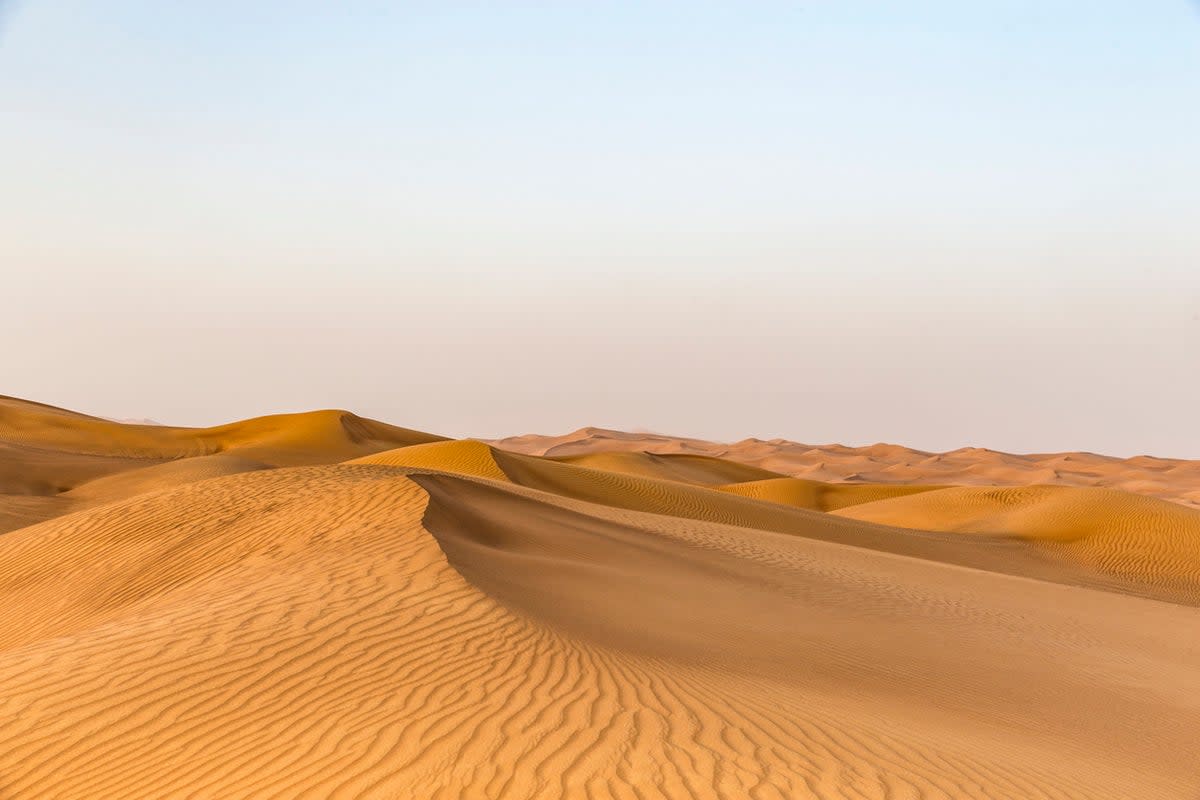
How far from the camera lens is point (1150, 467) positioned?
3607 inches

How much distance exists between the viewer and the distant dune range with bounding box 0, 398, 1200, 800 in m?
5.78

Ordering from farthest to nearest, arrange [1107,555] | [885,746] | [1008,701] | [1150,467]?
[1150,467] < [1107,555] < [1008,701] < [885,746]

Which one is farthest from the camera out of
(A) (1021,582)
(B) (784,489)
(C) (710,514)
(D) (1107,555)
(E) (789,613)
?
(B) (784,489)

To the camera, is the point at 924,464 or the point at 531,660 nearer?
the point at 531,660

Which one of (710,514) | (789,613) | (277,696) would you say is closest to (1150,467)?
(710,514)

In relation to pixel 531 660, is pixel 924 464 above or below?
above

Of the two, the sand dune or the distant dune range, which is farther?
the sand dune

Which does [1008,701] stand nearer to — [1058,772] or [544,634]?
[1058,772]

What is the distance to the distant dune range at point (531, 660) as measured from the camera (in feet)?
19.0

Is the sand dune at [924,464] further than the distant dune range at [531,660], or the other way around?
the sand dune at [924,464]

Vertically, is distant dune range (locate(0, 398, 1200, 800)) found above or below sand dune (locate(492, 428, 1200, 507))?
below

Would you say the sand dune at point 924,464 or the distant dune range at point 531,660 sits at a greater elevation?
the sand dune at point 924,464

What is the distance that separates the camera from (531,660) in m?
7.38

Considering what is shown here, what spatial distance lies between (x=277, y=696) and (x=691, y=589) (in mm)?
6350
